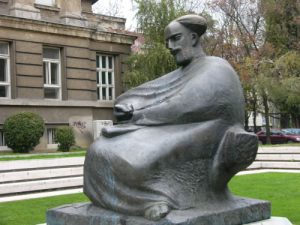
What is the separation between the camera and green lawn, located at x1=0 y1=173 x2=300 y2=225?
9.59 metres

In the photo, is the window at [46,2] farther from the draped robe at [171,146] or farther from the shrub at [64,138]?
the draped robe at [171,146]

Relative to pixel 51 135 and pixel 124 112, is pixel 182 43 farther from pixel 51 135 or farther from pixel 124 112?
pixel 51 135

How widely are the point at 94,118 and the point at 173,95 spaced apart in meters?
21.6

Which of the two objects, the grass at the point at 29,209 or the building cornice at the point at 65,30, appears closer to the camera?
the grass at the point at 29,209

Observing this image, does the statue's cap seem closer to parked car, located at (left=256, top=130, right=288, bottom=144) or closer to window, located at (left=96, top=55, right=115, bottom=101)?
window, located at (left=96, top=55, right=115, bottom=101)

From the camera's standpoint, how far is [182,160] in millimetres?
5891

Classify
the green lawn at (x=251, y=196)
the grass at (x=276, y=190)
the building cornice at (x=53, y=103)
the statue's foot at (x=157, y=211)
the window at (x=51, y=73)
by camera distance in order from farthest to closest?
the window at (x=51, y=73) < the building cornice at (x=53, y=103) < the grass at (x=276, y=190) < the green lawn at (x=251, y=196) < the statue's foot at (x=157, y=211)

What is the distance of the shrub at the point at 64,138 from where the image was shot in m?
23.7

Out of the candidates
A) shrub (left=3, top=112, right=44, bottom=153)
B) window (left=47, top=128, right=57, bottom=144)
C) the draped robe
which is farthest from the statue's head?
window (left=47, top=128, right=57, bottom=144)

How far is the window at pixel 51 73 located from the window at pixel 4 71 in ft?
6.63

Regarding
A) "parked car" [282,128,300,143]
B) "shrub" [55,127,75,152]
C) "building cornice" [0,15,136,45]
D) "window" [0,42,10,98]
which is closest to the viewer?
"shrub" [55,127,75,152]

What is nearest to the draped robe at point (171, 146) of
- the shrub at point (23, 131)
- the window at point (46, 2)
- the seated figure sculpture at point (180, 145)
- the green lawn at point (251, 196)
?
the seated figure sculpture at point (180, 145)

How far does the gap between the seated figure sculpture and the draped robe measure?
0.01 meters

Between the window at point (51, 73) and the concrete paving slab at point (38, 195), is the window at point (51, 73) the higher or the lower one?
the higher one
